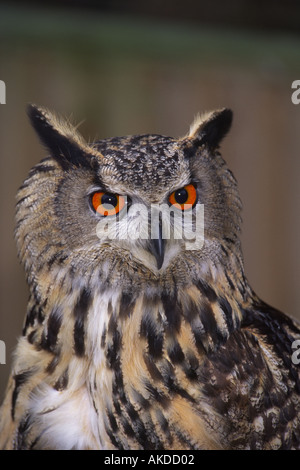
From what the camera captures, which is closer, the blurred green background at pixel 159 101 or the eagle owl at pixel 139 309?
the eagle owl at pixel 139 309

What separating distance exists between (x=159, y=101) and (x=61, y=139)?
95 centimetres

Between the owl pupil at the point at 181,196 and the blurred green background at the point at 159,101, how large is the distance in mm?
841

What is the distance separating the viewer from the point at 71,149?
1053 millimetres

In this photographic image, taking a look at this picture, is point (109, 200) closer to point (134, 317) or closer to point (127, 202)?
point (127, 202)

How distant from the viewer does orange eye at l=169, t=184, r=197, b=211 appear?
1.02 m

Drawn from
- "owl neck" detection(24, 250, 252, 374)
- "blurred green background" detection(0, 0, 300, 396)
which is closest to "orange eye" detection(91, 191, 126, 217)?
"owl neck" detection(24, 250, 252, 374)

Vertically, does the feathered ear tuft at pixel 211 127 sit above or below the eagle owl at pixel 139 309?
above

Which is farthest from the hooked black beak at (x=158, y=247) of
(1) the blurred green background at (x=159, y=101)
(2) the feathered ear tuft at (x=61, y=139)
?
(1) the blurred green background at (x=159, y=101)

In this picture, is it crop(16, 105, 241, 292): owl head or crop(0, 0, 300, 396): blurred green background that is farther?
crop(0, 0, 300, 396): blurred green background

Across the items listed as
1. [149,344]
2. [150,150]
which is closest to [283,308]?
[149,344]

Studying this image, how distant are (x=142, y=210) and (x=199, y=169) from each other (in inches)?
5.8

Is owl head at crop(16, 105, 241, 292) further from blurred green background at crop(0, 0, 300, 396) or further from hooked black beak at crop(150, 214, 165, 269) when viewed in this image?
blurred green background at crop(0, 0, 300, 396)

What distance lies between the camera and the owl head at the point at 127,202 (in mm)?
988

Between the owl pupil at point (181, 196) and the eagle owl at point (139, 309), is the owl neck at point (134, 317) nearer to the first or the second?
the eagle owl at point (139, 309)
